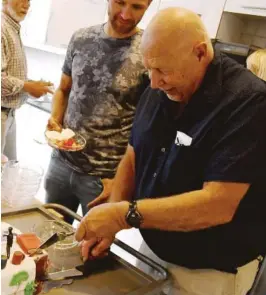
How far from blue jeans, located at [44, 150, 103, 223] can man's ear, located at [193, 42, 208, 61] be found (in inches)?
26.1

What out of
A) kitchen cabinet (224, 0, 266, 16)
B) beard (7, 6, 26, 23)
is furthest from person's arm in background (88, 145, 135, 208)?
kitchen cabinet (224, 0, 266, 16)

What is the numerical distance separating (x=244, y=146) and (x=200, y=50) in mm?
241

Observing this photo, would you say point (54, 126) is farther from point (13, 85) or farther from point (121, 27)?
point (13, 85)

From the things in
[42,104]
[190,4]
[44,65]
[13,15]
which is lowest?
[42,104]

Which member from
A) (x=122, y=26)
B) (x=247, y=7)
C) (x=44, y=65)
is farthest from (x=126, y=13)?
(x=44, y=65)

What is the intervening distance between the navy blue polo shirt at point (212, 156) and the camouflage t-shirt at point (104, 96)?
0.29 meters

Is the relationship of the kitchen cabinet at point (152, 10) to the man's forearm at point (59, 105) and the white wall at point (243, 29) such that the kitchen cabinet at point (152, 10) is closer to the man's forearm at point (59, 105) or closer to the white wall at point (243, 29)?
the white wall at point (243, 29)

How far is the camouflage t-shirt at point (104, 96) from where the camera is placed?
4.60 ft

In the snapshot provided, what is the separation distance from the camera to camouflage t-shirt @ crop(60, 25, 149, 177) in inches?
55.2

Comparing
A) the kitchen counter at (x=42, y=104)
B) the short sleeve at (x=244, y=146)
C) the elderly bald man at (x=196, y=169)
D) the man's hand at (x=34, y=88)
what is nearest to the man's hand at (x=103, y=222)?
the elderly bald man at (x=196, y=169)

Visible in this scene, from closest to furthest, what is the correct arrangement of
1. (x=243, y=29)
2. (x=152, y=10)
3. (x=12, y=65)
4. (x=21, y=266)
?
(x=21, y=266) < (x=12, y=65) < (x=243, y=29) < (x=152, y=10)

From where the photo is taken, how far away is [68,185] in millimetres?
1497

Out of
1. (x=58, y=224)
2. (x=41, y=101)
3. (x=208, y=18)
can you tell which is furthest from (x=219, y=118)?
(x=41, y=101)

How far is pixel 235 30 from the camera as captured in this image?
8.58 ft
